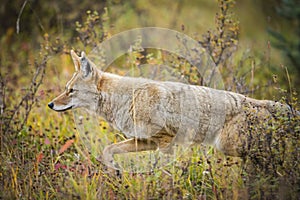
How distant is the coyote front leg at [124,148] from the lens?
215 inches

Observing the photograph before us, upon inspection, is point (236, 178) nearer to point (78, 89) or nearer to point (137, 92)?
point (137, 92)

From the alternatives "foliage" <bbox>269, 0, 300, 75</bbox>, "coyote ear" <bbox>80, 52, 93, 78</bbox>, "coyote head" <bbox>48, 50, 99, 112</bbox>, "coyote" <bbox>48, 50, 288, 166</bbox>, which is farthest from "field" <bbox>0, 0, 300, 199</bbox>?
"coyote ear" <bbox>80, 52, 93, 78</bbox>

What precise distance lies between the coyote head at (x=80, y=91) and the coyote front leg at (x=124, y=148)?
0.62 meters

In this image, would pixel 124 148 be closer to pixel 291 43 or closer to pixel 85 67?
pixel 85 67

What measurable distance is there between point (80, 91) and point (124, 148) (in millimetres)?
855

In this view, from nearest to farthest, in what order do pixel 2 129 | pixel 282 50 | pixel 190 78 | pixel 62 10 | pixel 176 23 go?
1. pixel 2 129
2. pixel 190 78
3. pixel 282 50
4. pixel 62 10
5. pixel 176 23

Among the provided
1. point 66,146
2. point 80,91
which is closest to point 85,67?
point 80,91

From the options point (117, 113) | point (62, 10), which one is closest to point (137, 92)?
point (117, 113)

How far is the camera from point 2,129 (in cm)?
621

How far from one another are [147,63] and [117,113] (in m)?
1.96

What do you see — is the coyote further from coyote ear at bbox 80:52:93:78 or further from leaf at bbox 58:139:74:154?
leaf at bbox 58:139:74:154

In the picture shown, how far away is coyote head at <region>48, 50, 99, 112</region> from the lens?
5.71m

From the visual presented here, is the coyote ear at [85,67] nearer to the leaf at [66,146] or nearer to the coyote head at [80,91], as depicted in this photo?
the coyote head at [80,91]

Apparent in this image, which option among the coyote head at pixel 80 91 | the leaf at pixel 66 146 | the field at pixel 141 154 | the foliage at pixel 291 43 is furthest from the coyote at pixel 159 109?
the foliage at pixel 291 43
